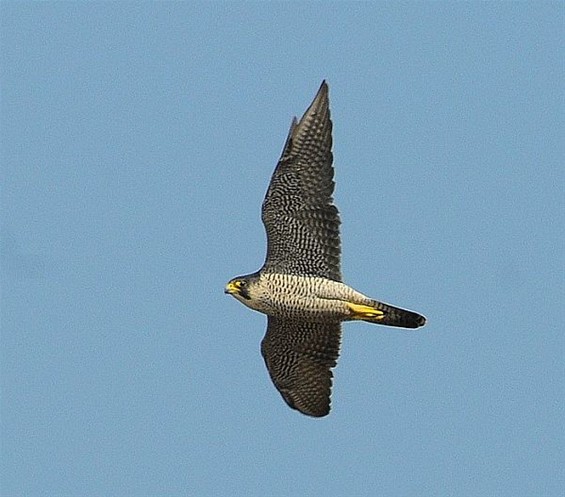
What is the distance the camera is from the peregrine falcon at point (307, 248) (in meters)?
25.2

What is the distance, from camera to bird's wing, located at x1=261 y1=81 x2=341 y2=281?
25.2 metres

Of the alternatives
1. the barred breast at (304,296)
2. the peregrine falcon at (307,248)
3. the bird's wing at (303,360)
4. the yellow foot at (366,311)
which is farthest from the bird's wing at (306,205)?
the bird's wing at (303,360)

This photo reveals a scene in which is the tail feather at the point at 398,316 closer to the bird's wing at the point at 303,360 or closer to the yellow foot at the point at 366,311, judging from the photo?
the yellow foot at the point at 366,311

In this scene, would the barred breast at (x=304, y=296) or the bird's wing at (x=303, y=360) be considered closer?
the barred breast at (x=304, y=296)

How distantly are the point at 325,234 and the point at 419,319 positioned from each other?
206 cm

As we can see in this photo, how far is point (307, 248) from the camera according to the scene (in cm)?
2569

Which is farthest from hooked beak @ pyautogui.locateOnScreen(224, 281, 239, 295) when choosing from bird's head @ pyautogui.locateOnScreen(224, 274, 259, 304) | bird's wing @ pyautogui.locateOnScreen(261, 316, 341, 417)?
bird's wing @ pyautogui.locateOnScreen(261, 316, 341, 417)

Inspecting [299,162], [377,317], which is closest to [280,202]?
[299,162]

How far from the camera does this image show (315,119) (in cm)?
2519

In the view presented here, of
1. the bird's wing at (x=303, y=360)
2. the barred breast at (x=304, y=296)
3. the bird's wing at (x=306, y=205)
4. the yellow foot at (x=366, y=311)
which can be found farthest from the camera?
the bird's wing at (x=303, y=360)

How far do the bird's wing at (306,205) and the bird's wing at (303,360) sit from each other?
4.61ft

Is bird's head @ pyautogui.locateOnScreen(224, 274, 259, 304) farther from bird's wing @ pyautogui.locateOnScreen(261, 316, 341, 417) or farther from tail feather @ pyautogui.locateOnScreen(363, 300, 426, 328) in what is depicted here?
tail feather @ pyautogui.locateOnScreen(363, 300, 426, 328)

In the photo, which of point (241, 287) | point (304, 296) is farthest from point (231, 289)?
point (304, 296)

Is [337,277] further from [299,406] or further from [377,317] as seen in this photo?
[299,406]
